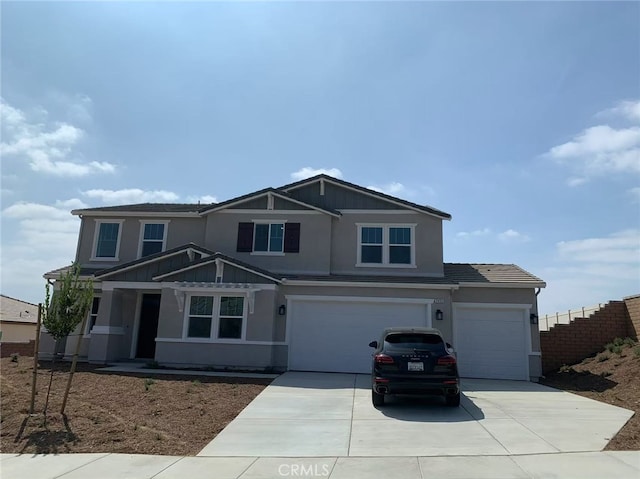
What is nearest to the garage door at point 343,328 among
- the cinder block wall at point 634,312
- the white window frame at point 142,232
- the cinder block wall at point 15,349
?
the white window frame at point 142,232

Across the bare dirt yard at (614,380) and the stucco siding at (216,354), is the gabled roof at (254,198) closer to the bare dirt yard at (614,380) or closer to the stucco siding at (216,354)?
the stucco siding at (216,354)

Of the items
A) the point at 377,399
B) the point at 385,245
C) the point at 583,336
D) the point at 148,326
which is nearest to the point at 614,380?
the point at 583,336

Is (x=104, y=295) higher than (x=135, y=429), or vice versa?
(x=104, y=295)

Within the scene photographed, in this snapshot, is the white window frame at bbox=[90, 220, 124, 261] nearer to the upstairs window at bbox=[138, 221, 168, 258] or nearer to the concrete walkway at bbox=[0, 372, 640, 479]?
the upstairs window at bbox=[138, 221, 168, 258]

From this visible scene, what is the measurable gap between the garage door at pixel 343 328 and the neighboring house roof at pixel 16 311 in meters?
22.9

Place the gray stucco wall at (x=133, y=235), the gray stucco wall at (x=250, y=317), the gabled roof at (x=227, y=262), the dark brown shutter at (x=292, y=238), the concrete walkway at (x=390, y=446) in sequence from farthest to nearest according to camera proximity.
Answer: the gray stucco wall at (x=133, y=235), the dark brown shutter at (x=292, y=238), the gabled roof at (x=227, y=262), the gray stucco wall at (x=250, y=317), the concrete walkway at (x=390, y=446)

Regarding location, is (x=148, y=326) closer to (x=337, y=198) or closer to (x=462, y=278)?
(x=337, y=198)

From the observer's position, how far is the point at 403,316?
54.2 ft

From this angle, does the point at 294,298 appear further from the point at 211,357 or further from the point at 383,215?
the point at 383,215

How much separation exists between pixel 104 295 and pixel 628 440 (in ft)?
53.1

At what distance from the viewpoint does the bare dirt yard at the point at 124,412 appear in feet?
27.2

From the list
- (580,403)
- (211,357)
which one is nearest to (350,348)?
(211,357)

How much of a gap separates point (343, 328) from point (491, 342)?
16.8 ft

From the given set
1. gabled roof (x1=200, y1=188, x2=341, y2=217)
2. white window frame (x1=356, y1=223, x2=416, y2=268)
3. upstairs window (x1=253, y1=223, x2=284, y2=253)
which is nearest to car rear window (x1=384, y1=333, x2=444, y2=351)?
white window frame (x1=356, y1=223, x2=416, y2=268)
